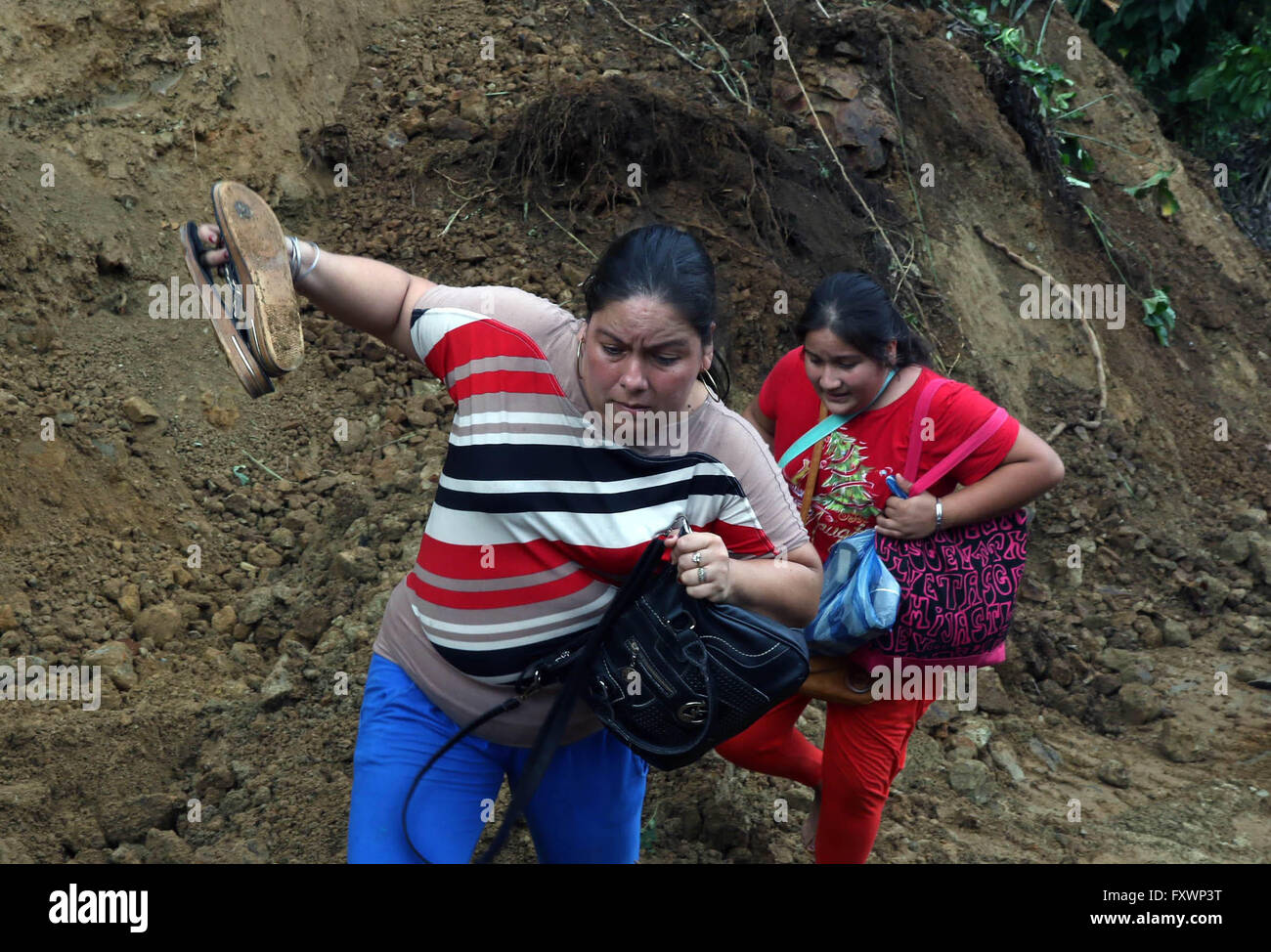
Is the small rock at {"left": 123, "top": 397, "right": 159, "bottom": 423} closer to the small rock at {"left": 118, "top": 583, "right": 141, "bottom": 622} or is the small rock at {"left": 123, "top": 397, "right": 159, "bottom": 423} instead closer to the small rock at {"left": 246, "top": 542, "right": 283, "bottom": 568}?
the small rock at {"left": 246, "top": 542, "right": 283, "bottom": 568}

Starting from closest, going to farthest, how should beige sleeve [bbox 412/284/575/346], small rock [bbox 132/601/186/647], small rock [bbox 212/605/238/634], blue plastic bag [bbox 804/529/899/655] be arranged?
beige sleeve [bbox 412/284/575/346]
blue plastic bag [bbox 804/529/899/655]
small rock [bbox 132/601/186/647]
small rock [bbox 212/605/238/634]

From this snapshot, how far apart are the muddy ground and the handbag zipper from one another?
1968 mm

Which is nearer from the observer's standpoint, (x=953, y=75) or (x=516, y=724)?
(x=516, y=724)

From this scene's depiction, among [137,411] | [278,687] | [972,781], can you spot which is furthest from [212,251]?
[972,781]

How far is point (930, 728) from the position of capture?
5109 millimetres

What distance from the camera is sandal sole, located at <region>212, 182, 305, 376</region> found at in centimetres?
204

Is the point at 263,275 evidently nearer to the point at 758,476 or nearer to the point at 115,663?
the point at 758,476

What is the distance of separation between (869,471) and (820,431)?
0.17 metres

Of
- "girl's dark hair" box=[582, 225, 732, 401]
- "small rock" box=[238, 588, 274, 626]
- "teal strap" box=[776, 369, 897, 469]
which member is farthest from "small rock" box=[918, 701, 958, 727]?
"girl's dark hair" box=[582, 225, 732, 401]

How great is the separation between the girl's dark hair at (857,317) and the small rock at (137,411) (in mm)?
3199

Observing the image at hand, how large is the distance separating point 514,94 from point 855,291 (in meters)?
4.36

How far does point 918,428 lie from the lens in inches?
123

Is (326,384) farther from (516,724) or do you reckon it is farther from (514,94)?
(516,724)
